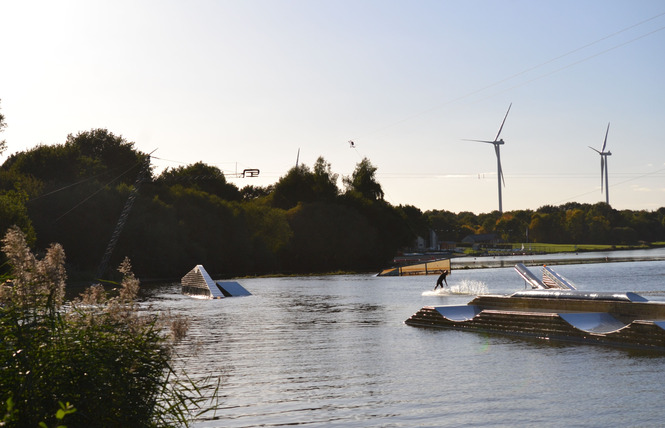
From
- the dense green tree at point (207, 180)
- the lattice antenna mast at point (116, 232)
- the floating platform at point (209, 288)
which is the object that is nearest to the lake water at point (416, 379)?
the floating platform at point (209, 288)

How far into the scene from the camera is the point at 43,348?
358 inches

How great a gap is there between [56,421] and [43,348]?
0.96m

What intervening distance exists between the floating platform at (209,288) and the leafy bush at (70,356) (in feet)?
165

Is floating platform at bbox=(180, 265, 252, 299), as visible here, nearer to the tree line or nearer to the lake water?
the tree line

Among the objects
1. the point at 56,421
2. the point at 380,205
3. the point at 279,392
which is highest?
the point at 380,205

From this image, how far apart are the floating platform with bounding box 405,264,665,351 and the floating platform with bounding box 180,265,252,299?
97.4 ft

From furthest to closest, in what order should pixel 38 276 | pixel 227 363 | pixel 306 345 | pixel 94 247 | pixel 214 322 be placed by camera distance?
pixel 94 247, pixel 214 322, pixel 306 345, pixel 227 363, pixel 38 276

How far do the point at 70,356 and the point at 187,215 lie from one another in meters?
108

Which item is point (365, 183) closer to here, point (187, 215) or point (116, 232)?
point (187, 215)

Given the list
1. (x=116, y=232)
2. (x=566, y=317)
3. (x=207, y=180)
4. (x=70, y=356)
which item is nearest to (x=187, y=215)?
(x=116, y=232)

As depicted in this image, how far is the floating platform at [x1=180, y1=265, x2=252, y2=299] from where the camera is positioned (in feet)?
200

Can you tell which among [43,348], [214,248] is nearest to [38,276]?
[43,348]

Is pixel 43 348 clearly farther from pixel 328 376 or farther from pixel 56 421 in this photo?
pixel 328 376

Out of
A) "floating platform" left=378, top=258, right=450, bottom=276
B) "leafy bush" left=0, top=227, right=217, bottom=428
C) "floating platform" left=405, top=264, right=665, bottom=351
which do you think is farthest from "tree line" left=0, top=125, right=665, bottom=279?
"leafy bush" left=0, top=227, right=217, bottom=428
